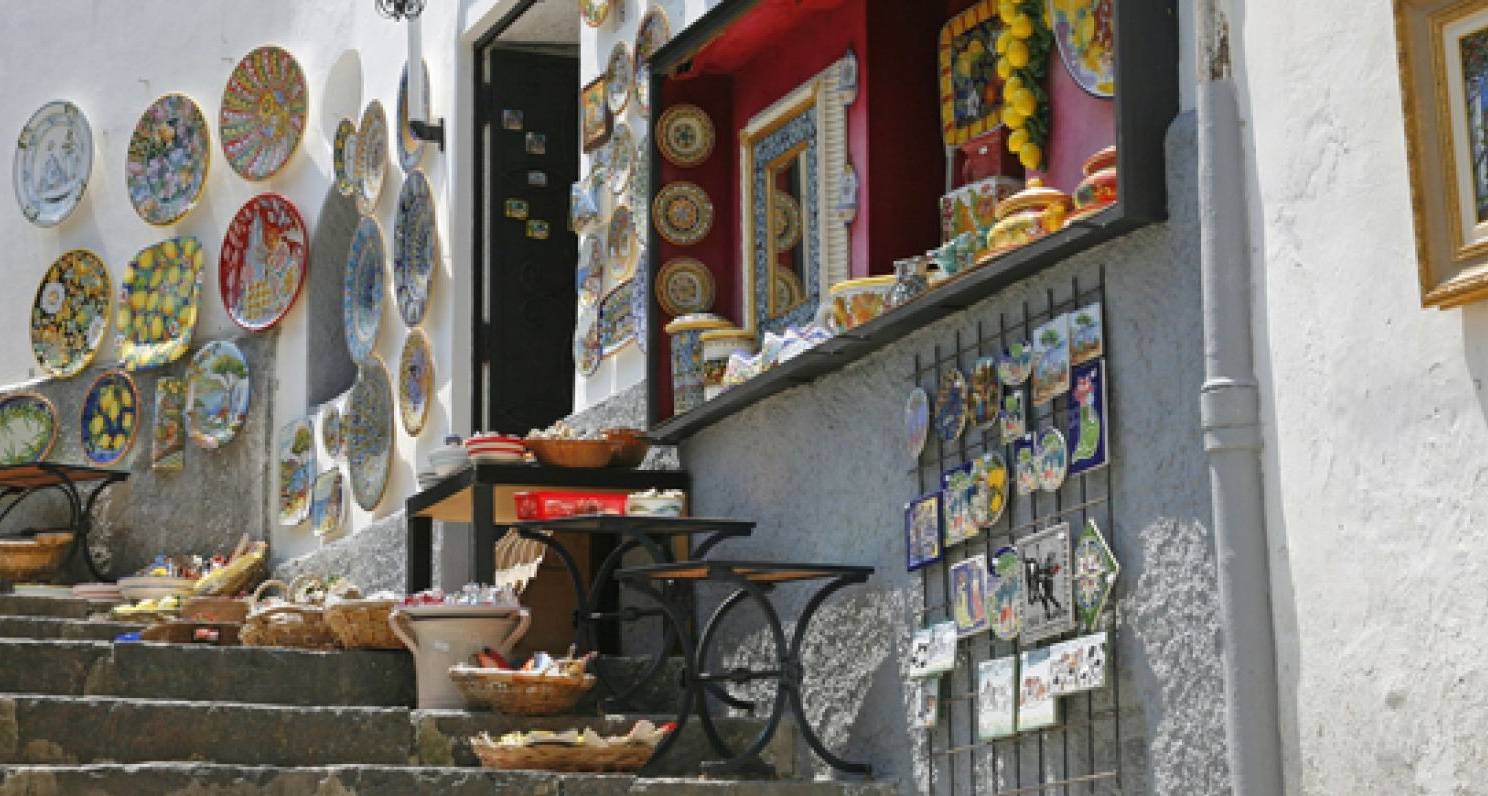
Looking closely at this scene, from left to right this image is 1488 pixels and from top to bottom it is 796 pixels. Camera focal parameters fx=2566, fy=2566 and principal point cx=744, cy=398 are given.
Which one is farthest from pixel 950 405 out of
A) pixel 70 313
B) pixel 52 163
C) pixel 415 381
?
pixel 52 163

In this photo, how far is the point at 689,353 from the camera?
850cm

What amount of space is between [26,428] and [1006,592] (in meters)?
8.70

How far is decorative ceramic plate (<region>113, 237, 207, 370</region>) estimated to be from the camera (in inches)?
524

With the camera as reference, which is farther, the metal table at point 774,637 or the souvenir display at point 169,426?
the souvenir display at point 169,426

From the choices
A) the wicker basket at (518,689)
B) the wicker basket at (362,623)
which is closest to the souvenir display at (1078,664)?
the wicker basket at (518,689)

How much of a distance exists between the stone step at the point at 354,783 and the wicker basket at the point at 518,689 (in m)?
0.58

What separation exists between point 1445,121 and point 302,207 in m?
8.49

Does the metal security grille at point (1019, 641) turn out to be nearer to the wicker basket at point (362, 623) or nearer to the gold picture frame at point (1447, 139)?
the gold picture frame at point (1447, 139)

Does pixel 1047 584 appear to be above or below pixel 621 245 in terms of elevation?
below

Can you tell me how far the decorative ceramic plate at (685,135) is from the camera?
342 inches

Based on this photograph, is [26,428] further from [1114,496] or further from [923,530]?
[1114,496]

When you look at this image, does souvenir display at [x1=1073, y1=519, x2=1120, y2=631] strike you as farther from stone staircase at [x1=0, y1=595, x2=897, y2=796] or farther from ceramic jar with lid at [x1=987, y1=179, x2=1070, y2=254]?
stone staircase at [x1=0, y1=595, x2=897, y2=796]

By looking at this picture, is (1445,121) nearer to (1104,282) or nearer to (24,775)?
(1104,282)

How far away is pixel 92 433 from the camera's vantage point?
13.7 metres
